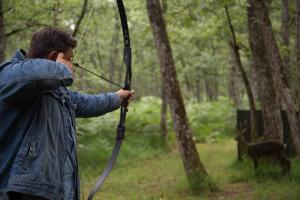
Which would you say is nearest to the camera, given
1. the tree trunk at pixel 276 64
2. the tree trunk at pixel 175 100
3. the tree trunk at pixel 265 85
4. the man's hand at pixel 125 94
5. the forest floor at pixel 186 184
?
the man's hand at pixel 125 94

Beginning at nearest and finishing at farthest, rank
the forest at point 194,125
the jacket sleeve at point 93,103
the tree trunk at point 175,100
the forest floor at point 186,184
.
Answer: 1. the jacket sleeve at point 93,103
2. the forest at point 194,125
3. the forest floor at point 186,184
4. the tree trunk at point 175,100

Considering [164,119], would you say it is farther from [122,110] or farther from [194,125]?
[122,110]

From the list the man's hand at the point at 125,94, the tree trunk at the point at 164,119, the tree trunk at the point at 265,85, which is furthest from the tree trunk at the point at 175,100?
the tree trunk at the point at 164,119

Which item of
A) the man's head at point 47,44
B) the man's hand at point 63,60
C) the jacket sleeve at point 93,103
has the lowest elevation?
the jacket sleeve at point 93,103

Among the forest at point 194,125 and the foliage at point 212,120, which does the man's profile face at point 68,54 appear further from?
the foliage at point 212,120

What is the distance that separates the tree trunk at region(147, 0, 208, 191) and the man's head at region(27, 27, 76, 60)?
5.59 meters

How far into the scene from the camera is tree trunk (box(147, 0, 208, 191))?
820cm

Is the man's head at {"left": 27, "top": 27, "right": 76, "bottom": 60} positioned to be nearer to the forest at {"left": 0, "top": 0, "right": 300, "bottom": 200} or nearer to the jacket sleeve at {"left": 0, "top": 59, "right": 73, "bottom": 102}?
the jacket sleeve at {"left": 0, "top": 59, "right": 73, "bottom": 102}

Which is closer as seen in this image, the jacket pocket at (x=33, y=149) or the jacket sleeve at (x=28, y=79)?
the jacket sleeve at (x=28, y=79)

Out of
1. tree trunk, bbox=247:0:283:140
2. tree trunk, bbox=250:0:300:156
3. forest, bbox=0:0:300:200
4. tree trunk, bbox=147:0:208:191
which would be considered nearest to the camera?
tree trunk, bbox=250:0:300:156

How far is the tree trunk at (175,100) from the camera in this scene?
8.20 metres

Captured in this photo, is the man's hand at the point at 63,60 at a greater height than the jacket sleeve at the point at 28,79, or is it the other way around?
the man's hand at the point at 63,60

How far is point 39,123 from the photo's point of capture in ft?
8.29

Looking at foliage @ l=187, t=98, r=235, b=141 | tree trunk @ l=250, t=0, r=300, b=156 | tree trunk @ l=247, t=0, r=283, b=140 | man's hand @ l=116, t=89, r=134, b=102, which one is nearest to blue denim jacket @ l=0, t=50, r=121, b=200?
man's hand @ l=116, t=89, r=134, b=102
